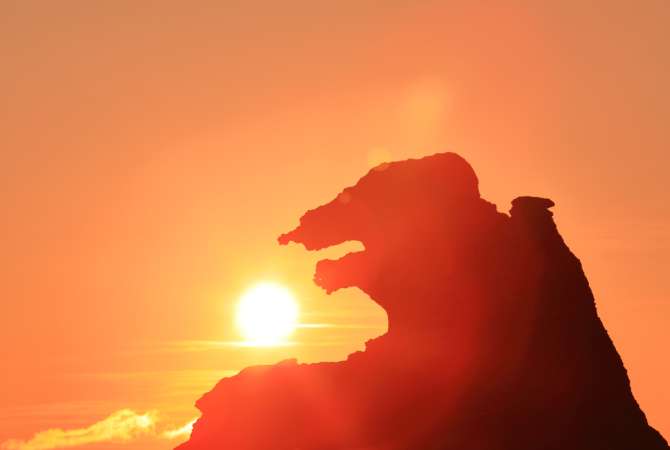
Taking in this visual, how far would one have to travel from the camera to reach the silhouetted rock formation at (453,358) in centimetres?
13012

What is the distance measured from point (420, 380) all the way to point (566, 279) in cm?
1265

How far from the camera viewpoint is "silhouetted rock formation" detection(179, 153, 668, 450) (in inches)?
5123

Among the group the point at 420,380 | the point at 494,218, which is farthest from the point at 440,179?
the point at 420,380

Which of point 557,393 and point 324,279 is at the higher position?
point 324,279

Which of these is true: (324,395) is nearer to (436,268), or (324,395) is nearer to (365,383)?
(365,383)

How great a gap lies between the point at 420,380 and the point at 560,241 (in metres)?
14.3

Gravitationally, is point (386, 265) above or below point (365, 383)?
above

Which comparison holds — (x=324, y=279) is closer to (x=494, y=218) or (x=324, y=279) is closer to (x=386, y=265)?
(x=386, y=265)

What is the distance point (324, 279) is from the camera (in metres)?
138

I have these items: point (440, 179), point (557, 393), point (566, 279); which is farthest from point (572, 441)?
point (440, 179)

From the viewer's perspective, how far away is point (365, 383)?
133m

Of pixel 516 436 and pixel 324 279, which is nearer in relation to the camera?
pixel 516 436

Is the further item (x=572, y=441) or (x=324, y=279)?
(x=324, y=279)

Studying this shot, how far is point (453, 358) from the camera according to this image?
132 meters
